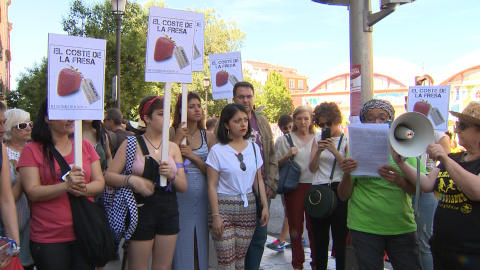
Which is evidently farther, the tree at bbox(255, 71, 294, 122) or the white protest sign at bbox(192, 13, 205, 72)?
the tree at bbox(255, 71, 294, 122)

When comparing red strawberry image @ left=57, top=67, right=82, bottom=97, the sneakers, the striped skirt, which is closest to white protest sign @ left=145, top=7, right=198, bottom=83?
red strawberry image @ left=57, top=67, right=82, bottom=97

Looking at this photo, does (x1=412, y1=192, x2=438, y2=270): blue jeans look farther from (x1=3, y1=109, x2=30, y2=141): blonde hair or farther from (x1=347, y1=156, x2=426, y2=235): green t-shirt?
(x1=3, y1=109, x2=30, y2=141): blonde hair

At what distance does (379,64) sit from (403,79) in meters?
4.09

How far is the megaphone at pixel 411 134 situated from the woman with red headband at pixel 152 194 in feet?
5.79

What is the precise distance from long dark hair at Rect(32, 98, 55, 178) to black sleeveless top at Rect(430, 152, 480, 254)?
2768 mm

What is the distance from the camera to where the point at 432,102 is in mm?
5180

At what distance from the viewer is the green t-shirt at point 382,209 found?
3.45 metres

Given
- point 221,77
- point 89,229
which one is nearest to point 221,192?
point 89,229

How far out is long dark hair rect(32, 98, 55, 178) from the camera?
3.10m

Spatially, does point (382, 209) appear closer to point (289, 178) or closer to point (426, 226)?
point (426, 226)

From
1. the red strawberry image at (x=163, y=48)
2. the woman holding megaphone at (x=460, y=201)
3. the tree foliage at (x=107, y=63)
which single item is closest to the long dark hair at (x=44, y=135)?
the red strawberry image at (x=163, y=48)

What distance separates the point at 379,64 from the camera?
43500 mm

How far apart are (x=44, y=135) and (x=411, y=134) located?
2.66 m

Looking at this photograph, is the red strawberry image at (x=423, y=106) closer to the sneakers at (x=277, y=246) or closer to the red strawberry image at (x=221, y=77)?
the red strawberry image at (x=221, y=77)
